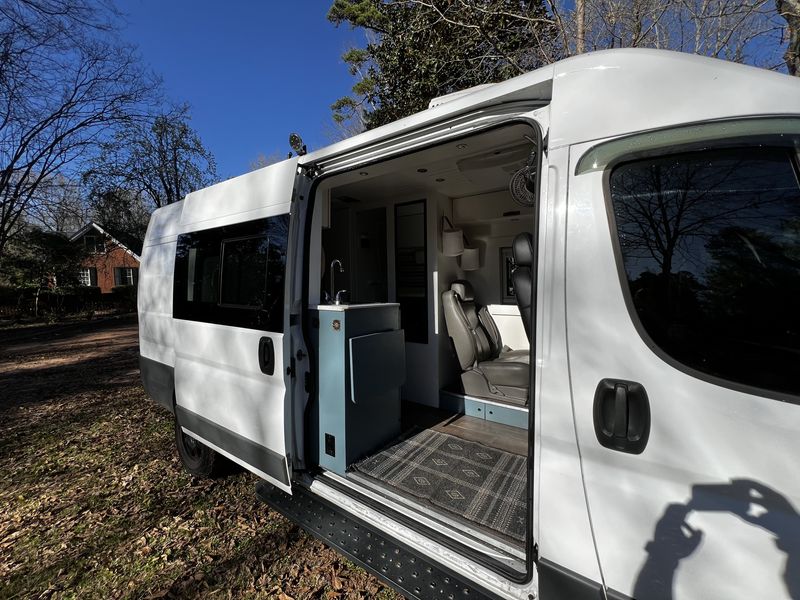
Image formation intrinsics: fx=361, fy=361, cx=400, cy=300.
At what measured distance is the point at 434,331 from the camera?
3.92 metres

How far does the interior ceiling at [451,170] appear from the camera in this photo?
2195mm

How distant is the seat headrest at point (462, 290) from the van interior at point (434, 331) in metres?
0.02

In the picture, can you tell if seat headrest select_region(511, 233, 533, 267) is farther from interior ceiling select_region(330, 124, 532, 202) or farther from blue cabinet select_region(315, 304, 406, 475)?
blue cabinet select_region(315, 304, 406, 475)

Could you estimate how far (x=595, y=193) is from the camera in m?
1.17

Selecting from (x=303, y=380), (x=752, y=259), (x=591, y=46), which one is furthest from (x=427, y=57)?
(x=752, y=259)

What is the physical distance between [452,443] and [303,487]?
122 cm

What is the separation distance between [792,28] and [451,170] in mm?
3914

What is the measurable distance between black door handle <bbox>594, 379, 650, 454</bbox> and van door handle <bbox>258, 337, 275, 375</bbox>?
5.78 feet

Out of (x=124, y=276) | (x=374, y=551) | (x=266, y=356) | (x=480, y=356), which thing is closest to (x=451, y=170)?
(x=480, y=356)

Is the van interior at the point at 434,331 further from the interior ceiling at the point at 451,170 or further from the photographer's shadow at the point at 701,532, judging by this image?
the photographer's shadow at the point at 701,532

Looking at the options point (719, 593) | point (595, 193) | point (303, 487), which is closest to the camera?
point (719, 593)

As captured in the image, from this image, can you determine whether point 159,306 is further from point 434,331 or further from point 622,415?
point 622,415

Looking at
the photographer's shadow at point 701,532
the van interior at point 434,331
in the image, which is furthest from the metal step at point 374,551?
the photographer's shadow at point 701,532

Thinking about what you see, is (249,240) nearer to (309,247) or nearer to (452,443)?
(309,247)
